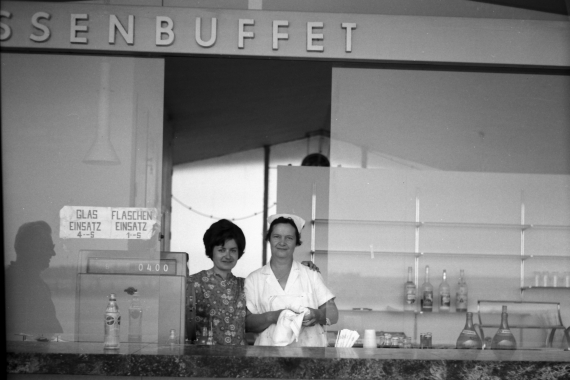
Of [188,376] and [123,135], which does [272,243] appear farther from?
[188,376]

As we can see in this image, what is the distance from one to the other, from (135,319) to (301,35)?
175 centimetres

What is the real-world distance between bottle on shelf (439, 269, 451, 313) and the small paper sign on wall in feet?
6.49

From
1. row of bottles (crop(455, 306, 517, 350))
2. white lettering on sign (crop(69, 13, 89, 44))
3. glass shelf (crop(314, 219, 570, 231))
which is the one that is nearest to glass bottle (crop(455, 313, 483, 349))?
row of bottles (crop(455, 306, 517, 350))

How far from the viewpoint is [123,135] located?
4.20 m

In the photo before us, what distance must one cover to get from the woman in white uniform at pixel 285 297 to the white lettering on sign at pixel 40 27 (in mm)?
1370

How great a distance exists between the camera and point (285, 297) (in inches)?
143

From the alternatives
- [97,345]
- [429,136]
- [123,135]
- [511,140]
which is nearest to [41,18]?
[123,135]

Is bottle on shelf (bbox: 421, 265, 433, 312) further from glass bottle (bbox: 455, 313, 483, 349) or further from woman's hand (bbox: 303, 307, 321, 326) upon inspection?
woman's hand (bbox: 303, 307, 321, 326)

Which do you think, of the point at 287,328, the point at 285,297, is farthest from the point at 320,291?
the point at 287,328

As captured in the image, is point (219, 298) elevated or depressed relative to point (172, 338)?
elevated

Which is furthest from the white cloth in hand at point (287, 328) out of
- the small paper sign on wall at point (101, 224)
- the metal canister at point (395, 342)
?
the metal canister at point (395, 342)

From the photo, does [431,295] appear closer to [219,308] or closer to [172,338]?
[219,308]

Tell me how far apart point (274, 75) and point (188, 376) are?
2.95 meters

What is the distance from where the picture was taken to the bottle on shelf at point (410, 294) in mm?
5035
